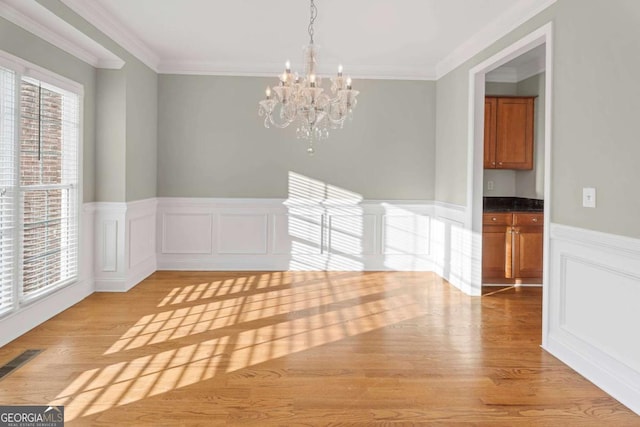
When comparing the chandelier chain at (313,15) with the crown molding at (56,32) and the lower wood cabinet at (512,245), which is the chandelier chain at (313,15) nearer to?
the crown molding at (56,32)

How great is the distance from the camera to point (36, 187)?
4109 mm

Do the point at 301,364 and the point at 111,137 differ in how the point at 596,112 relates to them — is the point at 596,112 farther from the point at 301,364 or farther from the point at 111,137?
the point at 111,137

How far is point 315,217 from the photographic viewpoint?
671cm

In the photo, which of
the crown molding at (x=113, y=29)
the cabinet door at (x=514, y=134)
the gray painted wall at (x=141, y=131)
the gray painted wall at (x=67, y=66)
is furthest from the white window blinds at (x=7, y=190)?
the cabinet door at (x=514, y=134)

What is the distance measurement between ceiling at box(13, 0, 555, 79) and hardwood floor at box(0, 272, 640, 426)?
263 centimetres

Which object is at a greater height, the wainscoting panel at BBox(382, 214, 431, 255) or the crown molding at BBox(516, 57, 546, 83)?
the crown molding at BBox(516, 57, 546, 83)

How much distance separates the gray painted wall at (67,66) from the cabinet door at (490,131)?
4.58 m

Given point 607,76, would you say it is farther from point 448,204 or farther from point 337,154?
point 337,154

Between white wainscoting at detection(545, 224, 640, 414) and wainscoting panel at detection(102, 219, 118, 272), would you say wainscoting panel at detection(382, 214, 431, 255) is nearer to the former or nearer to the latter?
white wainscoting at detection(545, 224, 640, 414)

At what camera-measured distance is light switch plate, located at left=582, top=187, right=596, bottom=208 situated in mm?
3133

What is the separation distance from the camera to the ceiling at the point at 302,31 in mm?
4289

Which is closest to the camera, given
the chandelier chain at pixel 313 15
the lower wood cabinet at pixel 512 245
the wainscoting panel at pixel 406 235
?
the chandelier chain at pixel 313 15

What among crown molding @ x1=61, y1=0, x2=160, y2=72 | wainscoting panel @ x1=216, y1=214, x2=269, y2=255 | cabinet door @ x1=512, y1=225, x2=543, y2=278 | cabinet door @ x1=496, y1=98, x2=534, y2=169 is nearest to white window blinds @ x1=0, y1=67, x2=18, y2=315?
crown molding @ x1=61, y1=0, x2=160, y2=72

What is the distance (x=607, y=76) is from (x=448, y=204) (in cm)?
322
